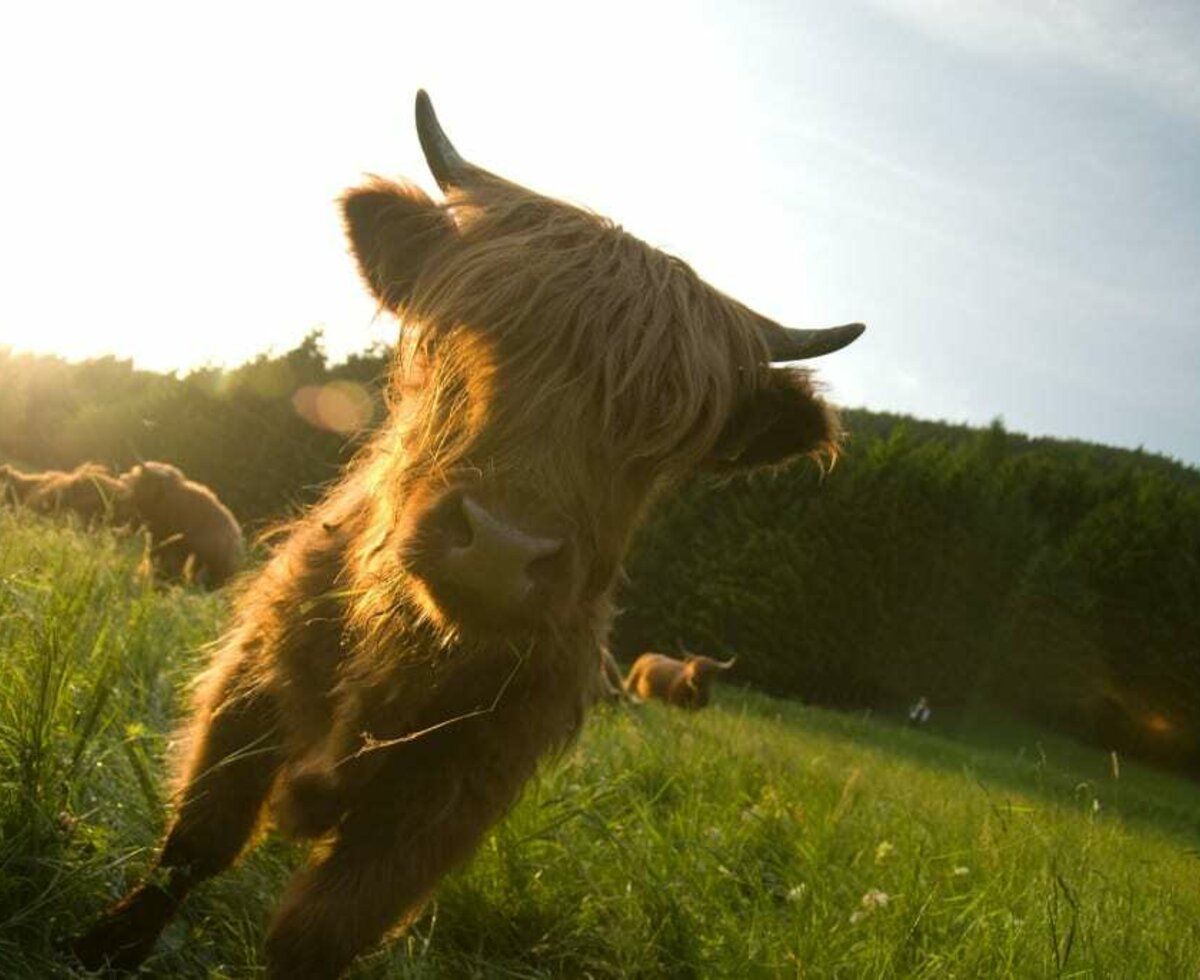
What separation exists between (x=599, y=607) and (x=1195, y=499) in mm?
27149

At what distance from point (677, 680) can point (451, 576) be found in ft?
48.4

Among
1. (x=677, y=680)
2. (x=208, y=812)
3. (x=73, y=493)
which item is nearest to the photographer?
(x=208, y=812)

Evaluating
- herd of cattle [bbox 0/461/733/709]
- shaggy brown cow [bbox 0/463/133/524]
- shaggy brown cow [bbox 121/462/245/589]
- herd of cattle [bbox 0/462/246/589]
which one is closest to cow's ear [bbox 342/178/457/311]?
herd of cattle [bbox 0/461/733/709]

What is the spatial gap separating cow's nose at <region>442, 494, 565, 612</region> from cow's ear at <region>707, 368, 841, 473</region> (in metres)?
1.26

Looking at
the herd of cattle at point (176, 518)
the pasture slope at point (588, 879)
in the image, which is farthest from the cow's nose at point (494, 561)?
the herd of cattle at point (176, 518)

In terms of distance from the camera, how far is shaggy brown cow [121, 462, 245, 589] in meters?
12.8

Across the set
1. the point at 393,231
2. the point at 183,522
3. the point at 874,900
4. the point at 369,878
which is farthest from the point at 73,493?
the point at 874,900

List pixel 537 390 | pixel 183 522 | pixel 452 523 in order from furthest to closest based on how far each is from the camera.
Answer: pixel 183 522 < pixel 537 390 < pixel 452 523

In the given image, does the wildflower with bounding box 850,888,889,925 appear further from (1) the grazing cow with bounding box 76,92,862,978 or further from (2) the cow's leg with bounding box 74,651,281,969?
(2) the cow's leg with bounding box 74,651,281,969

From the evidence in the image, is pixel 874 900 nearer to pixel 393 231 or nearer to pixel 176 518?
pixel 393 231

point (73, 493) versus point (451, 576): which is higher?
point (451, 576)

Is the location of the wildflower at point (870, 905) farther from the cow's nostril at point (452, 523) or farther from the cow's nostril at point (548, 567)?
the cow's nostril at point (452, 523)

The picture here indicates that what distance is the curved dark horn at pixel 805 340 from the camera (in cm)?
346

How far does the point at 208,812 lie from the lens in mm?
2869
